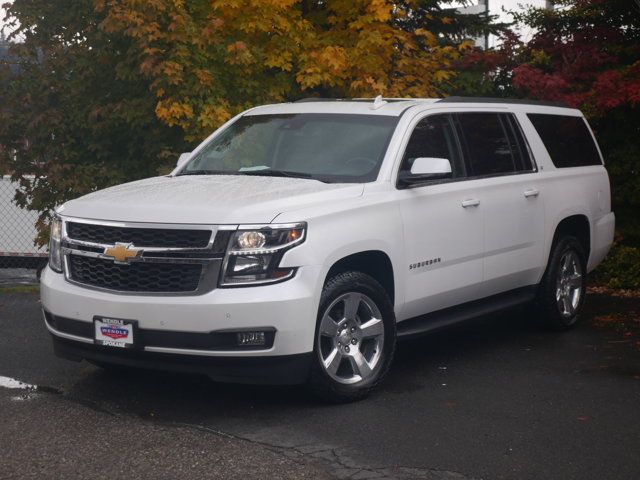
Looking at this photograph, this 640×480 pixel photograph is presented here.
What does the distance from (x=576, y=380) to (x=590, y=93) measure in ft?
16.5

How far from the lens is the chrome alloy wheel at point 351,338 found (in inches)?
265

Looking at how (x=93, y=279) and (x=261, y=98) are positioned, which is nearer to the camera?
(x=93, y=279)

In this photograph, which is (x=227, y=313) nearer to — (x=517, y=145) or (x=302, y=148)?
(x=302, y=148)

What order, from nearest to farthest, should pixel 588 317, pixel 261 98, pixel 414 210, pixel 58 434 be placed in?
pixel 58 434 < pixel 414 210 < pixel 588 317 < pixel 261 98

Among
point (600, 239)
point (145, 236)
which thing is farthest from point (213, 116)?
point (145, 236)

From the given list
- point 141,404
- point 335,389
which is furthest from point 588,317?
point 141,404

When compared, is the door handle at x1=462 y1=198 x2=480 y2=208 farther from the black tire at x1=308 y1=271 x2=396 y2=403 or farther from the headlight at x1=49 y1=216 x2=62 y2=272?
the headlight at x1=49 y1=216 x2=62 y2=272

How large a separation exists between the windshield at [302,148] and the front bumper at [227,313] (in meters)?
1.15

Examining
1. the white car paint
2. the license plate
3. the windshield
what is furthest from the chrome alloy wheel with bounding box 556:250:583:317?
the license plate

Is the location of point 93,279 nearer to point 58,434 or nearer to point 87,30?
point 58,434

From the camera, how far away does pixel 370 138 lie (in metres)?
7.62

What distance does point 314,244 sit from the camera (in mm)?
6469

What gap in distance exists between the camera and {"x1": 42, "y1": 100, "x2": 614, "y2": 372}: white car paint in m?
6.32

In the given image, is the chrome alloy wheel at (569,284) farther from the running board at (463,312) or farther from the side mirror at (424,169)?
the side mirror at (424,169)
